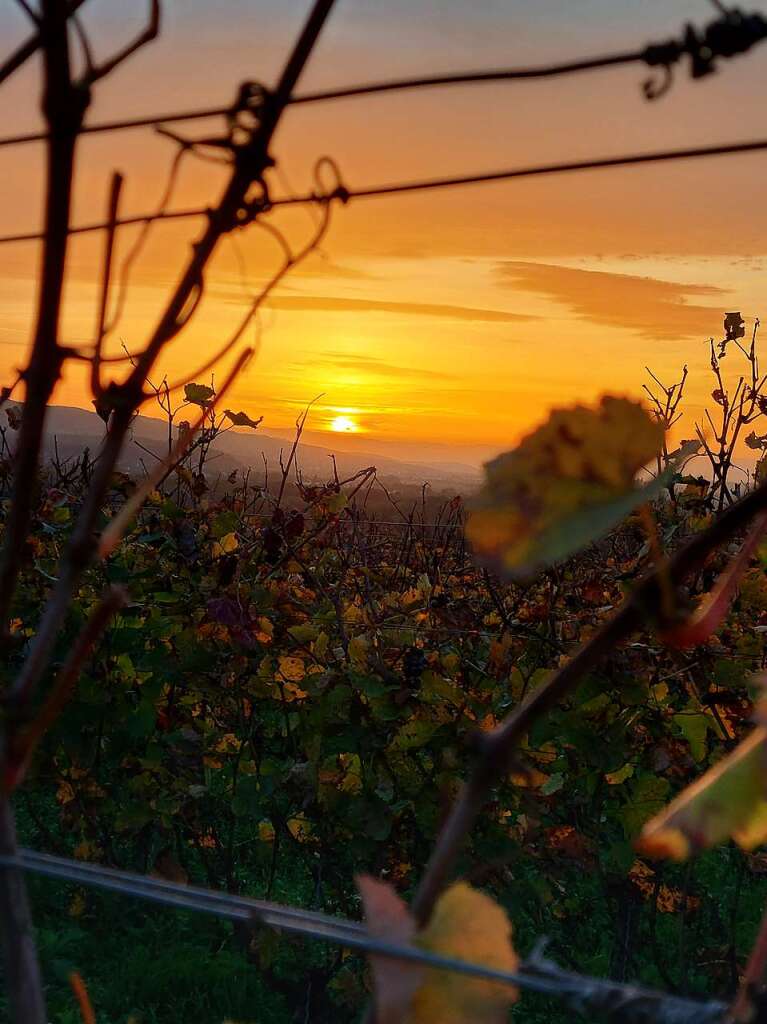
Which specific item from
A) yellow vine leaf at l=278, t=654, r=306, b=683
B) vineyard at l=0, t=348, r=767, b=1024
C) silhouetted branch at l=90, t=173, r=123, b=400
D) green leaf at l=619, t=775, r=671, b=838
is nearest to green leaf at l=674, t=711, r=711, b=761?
vineyard at l=0, t=348, r=767, b=1024

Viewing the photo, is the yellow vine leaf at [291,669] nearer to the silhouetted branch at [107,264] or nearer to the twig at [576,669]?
the silhouetted branch at [107,264]

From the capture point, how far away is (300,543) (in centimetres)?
360

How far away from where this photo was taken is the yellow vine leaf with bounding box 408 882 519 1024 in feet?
1.54

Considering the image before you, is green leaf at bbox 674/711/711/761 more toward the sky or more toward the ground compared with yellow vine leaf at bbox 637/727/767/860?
more toward the ground

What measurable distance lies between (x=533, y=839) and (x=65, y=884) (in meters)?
1.74

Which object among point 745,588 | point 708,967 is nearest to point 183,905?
point 745,588

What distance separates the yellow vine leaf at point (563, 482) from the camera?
1.51 feet

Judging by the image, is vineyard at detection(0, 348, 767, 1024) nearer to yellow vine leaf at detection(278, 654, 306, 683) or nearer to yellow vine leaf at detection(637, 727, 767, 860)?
yellow vine leaf at detection(278, 654, 306, 683)

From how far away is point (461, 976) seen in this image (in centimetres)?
47

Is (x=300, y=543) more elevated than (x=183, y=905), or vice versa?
(x=300, y=543)

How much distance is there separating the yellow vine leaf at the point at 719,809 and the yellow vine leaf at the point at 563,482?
106 millimetres

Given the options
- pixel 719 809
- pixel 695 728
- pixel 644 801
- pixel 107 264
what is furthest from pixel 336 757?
pixel 719 809

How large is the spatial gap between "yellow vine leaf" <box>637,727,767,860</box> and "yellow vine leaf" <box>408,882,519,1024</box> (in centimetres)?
8

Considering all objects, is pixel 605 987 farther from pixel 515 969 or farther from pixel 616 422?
pixel 616 422
